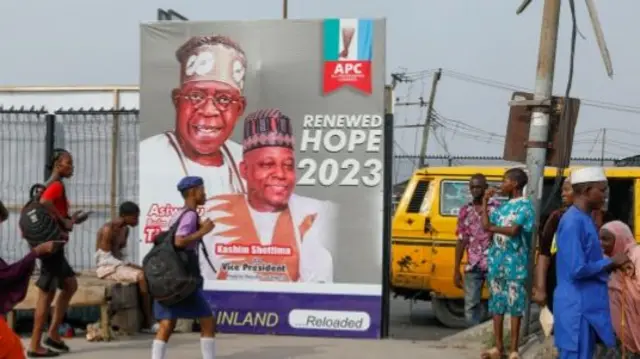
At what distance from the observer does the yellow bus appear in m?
11.6

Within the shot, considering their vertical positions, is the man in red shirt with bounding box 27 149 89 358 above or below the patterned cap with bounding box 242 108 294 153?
below

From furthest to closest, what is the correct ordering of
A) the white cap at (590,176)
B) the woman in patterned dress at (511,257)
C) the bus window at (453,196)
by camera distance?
the bus window at (453,196) < the woman in patterned dress at (511,257) < the white cap at (590,176)

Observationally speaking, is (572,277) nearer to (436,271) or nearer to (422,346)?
(422,346)

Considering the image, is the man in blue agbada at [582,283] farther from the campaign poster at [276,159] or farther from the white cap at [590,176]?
the campaign poster at [276,159]

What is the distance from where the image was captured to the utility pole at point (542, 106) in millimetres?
8609

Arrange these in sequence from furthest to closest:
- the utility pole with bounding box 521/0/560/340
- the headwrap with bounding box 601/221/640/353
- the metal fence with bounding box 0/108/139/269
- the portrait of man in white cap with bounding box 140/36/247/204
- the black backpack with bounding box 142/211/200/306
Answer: the metal fence with bounding box 0/108/139/269, the portrait of man in white cap with bounding box 140/36/247/204, the utility pole with bounding box 521/0/560/340, the black backpack with bounding box 142/211/200/306, the headwrap with bounding box 601/221/640/353

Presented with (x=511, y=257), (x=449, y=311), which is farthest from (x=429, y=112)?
(x=511, y=257)

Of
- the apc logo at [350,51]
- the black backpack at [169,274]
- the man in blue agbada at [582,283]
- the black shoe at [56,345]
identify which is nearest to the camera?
the man in blue agbada at [582,283]

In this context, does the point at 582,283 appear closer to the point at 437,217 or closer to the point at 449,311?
the point at 437,217

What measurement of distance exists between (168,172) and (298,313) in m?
1.96

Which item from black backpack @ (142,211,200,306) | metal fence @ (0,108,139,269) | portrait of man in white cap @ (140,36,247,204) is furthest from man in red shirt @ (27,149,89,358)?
metal fence @ (0,108,139,269)

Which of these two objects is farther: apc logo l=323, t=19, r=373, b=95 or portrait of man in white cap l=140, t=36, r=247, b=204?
portrait of man in white cap l=140, t=36, r=247, b=204

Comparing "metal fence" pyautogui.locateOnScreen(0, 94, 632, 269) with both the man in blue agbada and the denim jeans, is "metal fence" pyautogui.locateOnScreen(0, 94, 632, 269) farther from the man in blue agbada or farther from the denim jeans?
the man in blue agbada

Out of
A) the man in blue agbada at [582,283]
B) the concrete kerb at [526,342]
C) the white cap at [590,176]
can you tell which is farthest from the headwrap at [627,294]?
the concrete kerb at [526,342]
